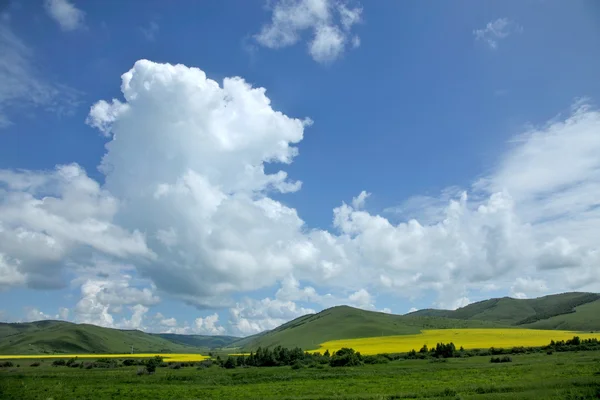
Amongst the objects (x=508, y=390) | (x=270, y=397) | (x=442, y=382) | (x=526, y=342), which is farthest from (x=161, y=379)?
(x=526, y=342)

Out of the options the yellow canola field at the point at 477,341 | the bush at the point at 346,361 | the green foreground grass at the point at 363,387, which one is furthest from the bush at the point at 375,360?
the yellow canola field at the point at 477,341

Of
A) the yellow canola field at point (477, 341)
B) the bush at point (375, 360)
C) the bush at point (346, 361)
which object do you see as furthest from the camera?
the yellow canola field at point (477, 341)

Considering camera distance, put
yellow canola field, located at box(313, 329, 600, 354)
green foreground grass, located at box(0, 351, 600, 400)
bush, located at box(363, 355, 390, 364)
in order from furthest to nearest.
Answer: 1. yellow canola field, located at box(313, 329, 600, 354)
2. bush, located at box(363, 355, 390, 364)
3. green foreground grass, located at box(0, 351, 600, 400)

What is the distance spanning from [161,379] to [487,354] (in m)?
72.6

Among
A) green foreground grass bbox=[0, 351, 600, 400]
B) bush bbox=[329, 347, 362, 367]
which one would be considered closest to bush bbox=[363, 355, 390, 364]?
bush bbox=[329, 347, 362, 367]

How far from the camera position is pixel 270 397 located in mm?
41844

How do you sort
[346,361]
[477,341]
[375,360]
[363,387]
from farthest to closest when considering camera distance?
[477,341] → [375,360] → [346,361] → [363,387]

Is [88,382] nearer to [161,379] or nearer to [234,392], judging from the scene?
[161,379]

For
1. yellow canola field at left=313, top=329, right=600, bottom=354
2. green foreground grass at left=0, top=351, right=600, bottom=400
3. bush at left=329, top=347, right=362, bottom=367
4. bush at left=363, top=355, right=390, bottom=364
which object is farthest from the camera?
yellow canola field at left=313, top=329, right=600, bottom=354

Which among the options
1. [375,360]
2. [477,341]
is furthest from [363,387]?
[477,341]

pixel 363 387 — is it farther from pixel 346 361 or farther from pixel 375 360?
pixel 375 360

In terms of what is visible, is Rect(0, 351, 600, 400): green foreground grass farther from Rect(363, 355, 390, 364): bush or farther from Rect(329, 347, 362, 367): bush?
Rect(363, 355, 390, 364): bush

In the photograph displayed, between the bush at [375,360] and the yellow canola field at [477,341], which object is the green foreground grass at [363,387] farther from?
the yellow canola field at [477,341]

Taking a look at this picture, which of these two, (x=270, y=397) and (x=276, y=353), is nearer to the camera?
(x=270, y=397)
